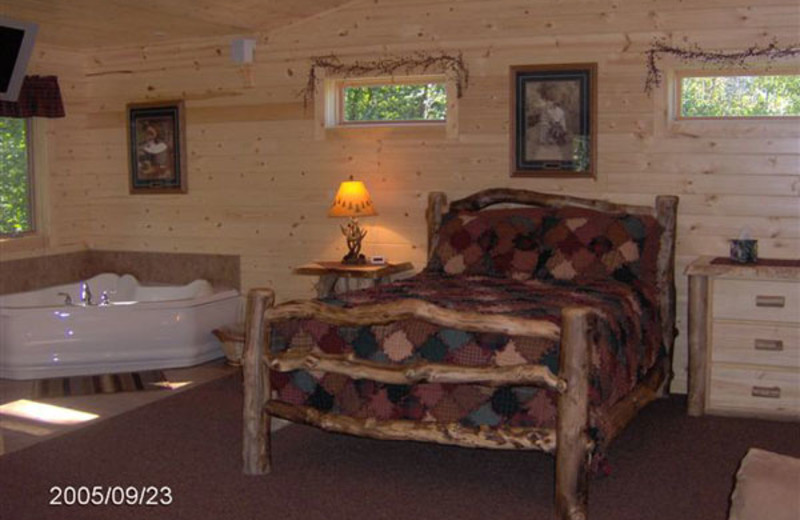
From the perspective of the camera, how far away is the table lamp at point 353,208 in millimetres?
5742

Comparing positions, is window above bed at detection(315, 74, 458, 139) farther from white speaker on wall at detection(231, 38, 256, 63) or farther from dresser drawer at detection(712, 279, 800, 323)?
dresser drawer at detection(712, 279, 800, 323)

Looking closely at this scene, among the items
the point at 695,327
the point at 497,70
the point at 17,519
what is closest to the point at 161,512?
the point at 17,519

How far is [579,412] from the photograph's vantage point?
130 inches

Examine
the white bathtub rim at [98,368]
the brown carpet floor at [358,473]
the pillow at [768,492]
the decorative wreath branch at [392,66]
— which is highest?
the decorative wreath branch at [392,66]

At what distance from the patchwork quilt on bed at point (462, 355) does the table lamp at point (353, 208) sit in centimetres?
139

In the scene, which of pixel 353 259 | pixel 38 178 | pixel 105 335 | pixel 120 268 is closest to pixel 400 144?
pixel 353 259

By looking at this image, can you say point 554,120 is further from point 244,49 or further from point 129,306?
point 129,306

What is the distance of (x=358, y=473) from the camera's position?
391 centimetres

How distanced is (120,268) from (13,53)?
304 cm

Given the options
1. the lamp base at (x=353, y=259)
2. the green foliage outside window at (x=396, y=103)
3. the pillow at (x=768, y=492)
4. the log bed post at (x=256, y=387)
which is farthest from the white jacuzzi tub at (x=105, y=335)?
the pillow at (x=768, y=492)

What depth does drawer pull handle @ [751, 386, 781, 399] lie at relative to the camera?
4.62 metres

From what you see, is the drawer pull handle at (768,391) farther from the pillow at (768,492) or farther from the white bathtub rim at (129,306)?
the white bathtub rim at (129,306)

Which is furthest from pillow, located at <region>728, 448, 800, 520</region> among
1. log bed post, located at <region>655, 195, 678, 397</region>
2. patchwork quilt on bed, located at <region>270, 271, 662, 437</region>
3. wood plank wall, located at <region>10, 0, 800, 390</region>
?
wood plank wall, located at <region>10, 0, 800, 390</region>

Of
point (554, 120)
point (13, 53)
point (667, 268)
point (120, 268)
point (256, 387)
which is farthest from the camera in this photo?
point (120, 268)
